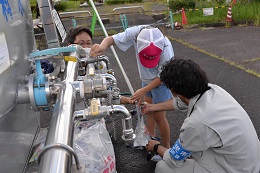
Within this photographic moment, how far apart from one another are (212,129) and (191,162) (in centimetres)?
46

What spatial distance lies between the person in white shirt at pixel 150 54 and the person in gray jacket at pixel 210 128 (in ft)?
1.33

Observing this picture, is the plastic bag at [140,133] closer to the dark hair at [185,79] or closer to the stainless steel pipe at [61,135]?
the dark hair at [185,79]

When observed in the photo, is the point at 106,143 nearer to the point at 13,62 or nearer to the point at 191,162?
the point at 191,162

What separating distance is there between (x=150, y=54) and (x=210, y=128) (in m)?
0.87

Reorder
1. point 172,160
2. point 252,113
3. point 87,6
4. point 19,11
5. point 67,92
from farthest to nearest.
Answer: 1. point 87,6
2. point 252,113
3. point 172,160
4. point 19,11
5. point 67,92

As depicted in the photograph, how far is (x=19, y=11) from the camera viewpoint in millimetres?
1582

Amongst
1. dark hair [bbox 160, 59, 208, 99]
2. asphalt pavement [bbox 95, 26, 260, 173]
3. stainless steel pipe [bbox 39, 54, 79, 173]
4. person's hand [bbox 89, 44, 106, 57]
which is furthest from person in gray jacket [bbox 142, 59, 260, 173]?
asphalt pavement [bbox 95, 26, 260, 173]

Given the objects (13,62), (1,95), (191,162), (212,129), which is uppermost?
(13,62)

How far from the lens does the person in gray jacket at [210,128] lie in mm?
1852

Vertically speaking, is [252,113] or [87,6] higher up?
[87,6]

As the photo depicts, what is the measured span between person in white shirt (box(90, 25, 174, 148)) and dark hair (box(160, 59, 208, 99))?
17.7 inches

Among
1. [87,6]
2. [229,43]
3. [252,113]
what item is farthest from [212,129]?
[87,6]

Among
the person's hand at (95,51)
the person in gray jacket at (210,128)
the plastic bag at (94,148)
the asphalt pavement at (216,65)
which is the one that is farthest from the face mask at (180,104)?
the asphalt pavement at (216,65)

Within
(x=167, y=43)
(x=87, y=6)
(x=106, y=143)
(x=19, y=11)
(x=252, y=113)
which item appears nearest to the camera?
(x=19, y=11)
